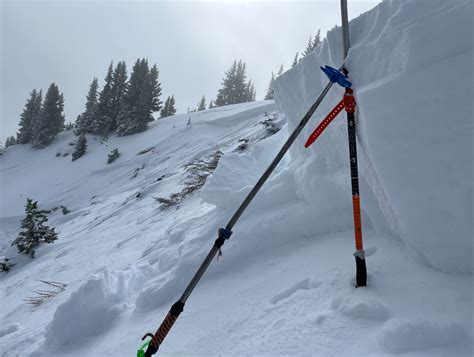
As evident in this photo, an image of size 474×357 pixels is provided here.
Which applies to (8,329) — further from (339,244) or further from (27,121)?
(27,121)

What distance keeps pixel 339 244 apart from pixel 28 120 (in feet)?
191

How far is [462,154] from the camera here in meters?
1.87

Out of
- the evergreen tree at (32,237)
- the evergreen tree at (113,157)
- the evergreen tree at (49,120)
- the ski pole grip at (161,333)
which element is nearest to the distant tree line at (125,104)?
the evergreen tree at (49,120)

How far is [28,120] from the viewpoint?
48.9 metres

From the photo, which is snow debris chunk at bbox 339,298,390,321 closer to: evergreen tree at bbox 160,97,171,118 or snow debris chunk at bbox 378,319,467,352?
snow debris chunk at bbox 378,319,467,352

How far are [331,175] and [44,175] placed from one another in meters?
34.9

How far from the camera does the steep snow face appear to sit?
1.85 m

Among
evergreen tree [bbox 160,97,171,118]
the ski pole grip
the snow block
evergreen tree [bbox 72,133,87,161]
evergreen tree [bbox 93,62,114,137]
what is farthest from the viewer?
evergreen tree [bbox 160,97,171,118]

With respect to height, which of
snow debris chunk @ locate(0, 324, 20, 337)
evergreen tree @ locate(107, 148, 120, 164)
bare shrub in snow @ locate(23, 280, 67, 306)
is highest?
evergreen tree @ locate(107, 148, 120, 164)

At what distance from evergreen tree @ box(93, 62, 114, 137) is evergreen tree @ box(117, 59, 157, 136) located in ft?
8.12

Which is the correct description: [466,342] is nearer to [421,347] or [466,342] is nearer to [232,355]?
[421,347]

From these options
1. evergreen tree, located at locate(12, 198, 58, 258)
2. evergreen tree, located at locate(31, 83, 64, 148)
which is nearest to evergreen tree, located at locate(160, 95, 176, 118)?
evergreen tree, located at locate(31, 83, 64, 148)

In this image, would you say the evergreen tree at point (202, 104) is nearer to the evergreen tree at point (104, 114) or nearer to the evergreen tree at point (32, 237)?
the evergreen tree at point (104, 114)

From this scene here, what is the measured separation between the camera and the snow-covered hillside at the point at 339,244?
6.15 feet
